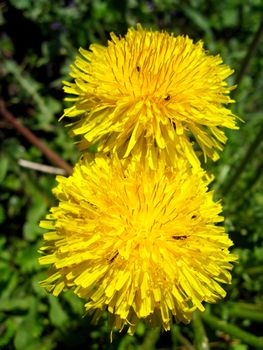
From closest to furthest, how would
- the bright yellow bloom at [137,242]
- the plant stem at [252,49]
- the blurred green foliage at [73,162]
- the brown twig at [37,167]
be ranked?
the bright yellow bloom at [137,242]
the plant stem at [252,49]
the blurred green foliage at [73,162]
the brown twig at [37,167]

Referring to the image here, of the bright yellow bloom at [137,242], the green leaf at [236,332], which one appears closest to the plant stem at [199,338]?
the green leaf at [236,332]

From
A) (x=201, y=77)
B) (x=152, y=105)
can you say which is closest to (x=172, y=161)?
(x=152, y=105)

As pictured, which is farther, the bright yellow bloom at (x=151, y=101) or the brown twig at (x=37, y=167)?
the brown twig at (x=37, y=167)

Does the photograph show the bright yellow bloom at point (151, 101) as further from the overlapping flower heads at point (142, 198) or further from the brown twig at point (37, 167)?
the brown twig at point (37, 167)

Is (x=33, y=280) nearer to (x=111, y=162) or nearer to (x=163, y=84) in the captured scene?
(x=111, y=162)

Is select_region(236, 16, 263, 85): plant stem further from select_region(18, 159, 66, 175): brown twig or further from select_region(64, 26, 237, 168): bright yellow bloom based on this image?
select_region(18, 159, 66, 175): brown twig

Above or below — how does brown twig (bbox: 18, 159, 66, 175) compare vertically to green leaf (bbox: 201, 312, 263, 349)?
above

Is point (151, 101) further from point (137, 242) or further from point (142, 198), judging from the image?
point (137, 242)

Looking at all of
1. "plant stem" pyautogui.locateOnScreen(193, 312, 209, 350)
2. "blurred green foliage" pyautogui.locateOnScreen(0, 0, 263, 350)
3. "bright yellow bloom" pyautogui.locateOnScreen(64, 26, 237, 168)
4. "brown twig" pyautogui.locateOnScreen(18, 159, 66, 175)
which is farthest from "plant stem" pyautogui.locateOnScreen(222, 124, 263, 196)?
"brown twig" pyautogui.locateOnScreen(18, 159, 66, 175)
